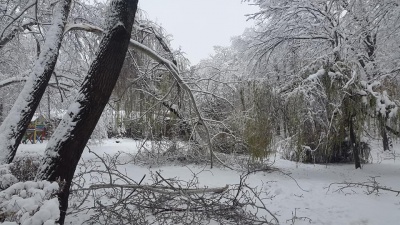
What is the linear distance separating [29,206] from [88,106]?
1654 millimetres

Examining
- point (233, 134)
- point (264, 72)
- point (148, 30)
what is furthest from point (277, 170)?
point (148, 30)

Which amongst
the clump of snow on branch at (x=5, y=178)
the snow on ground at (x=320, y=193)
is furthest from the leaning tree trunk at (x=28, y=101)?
the snow on ground at (x=320, y=193)

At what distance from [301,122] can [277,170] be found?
1311mm

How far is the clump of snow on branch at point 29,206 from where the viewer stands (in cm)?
185

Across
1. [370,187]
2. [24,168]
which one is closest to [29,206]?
[24,168]

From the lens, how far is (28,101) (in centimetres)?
420

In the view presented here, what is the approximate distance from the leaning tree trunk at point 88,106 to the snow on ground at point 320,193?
1202 mm

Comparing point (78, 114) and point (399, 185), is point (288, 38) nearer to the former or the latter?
point (399, 185)

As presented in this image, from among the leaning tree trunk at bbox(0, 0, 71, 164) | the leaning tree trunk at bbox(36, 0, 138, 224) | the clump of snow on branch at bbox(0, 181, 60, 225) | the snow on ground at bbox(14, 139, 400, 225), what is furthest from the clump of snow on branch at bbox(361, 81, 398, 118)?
the clump of snow on branch at bbox(0, 181, 60, 225)

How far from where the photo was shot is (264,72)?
35.9ft

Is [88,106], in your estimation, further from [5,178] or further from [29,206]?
[29,206]

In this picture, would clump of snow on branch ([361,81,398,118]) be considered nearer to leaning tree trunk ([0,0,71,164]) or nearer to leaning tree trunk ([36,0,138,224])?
leaning tree trunk ([36,0,138,224])

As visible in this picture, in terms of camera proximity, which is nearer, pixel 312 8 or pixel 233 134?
pixel 233 134

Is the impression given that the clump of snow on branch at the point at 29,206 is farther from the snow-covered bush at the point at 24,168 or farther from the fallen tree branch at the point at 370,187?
the fallen tree branch at the point at 370,187
